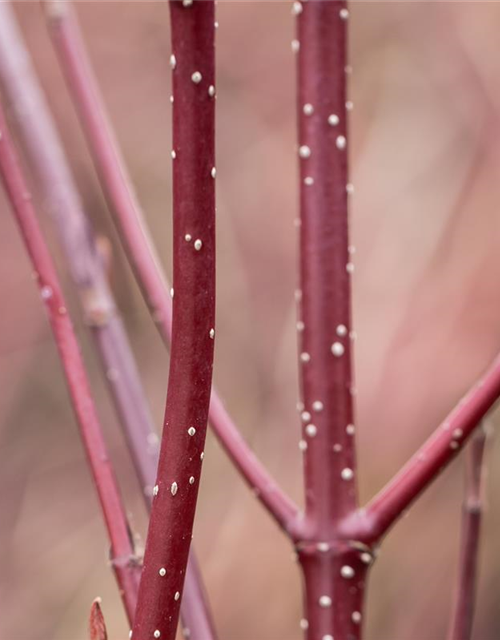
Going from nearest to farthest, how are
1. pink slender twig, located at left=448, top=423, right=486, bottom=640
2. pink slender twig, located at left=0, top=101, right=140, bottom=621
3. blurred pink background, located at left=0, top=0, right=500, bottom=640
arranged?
pink slender twig, located at left=0, top=101, right=140, bottom=621, pink slender twig, located at left=448, top=423, right=486, bottom=640, blurred pink background, located at left=0, top=0, right=500, bottom=640

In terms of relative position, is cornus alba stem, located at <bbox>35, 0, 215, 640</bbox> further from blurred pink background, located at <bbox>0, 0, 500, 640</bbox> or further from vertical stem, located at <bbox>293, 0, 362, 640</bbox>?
blurred pink background, located at <bbox>0, 0, 500, 640</bbox>

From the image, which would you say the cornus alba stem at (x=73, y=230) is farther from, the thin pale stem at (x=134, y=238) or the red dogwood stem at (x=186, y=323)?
the red dogwood stem at (x=186, y=323)

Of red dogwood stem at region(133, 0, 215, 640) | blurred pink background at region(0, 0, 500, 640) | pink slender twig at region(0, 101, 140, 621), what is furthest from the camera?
blurred pink background at region(0, 0, 500, 640)

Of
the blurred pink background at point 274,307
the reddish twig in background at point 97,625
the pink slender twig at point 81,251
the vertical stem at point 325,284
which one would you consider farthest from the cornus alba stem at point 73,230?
the blurred pink background at point 274,307

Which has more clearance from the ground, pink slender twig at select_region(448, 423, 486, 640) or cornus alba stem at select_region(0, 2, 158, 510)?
cornus alba stem at select_region(0, 2, 158, 510)

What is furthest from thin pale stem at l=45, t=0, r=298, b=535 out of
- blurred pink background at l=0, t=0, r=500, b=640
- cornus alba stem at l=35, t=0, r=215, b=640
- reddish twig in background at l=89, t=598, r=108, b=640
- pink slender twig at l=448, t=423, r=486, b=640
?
blurred pink background at l=0, t=0, r=500, b=640

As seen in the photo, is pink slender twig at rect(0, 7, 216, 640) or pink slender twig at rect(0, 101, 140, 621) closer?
pink slender twig at rect(0, 101, 140, 621)
